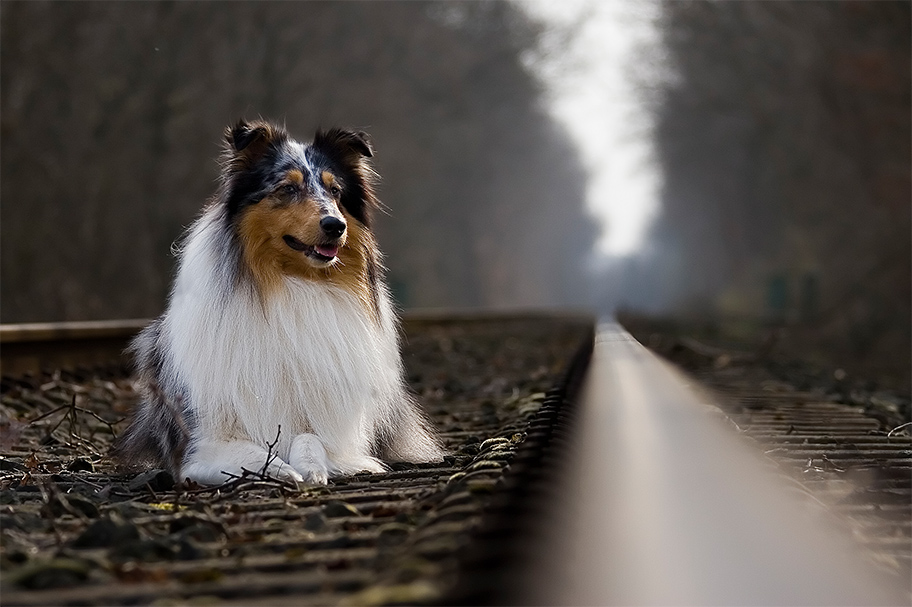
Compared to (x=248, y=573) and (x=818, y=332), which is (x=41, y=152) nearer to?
(x=818, y=332)

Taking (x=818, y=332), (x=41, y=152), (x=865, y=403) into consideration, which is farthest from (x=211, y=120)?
(x=865, y=403)

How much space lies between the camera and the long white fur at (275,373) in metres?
4.49

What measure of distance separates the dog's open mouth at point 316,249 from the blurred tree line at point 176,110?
176 centimetres

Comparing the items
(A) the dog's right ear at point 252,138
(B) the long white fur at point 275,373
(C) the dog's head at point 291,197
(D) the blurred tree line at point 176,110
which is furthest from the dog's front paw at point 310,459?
(D) the blurred tree line at point 176,110

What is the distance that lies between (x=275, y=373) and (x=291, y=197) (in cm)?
81

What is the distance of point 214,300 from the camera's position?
476cm

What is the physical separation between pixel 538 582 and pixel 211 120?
25582mm

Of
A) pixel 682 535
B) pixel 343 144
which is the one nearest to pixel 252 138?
pixel 343 144

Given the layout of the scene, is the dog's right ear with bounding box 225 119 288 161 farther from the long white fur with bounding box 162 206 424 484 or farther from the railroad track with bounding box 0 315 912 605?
the railroad track with bounding box 0 315 912 605

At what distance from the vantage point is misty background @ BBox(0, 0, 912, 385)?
2128 centimetres

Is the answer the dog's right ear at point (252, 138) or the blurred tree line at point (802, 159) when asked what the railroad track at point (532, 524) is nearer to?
the dog's right ear at point (252, 138)

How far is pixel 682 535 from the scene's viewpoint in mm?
2514

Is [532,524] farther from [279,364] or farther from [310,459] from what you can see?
[279,364]

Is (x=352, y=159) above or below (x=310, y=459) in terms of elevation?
above
